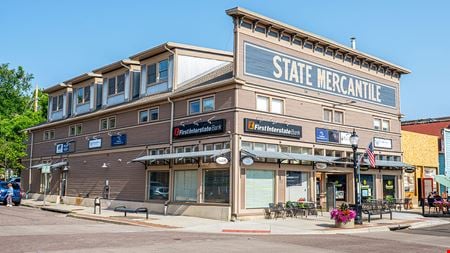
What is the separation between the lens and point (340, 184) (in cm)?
3047

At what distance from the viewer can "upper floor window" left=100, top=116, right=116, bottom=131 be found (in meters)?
32.6

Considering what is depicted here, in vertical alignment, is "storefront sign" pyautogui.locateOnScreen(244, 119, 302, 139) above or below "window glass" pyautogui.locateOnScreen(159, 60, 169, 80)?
below

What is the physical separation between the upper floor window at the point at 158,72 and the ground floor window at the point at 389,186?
1650 centimetres

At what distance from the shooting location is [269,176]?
978 inches

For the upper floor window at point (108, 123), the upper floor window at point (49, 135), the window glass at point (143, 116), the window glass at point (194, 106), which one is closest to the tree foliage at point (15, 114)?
the upper floor window at point (49, 135)

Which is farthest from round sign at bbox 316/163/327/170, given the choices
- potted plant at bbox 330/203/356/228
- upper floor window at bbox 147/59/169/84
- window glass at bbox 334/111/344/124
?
upper floor window at bbox 147/59/169/84

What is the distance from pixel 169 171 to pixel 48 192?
55.4 feet

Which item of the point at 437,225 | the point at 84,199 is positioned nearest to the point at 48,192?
the point at 84,199

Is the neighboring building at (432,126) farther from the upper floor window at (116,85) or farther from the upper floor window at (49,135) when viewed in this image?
the upper floor window at (49,135)

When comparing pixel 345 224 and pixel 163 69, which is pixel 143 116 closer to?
pixel 163 69

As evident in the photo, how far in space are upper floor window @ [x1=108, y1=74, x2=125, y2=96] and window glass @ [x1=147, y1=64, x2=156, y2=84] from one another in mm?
3341

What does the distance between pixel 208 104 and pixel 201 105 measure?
1.68ft

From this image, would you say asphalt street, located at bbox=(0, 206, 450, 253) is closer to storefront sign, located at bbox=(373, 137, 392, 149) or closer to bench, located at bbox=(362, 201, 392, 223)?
bench, located at bbox=(362, 201, 392, 223)

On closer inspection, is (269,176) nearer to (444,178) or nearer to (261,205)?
(261,205)
